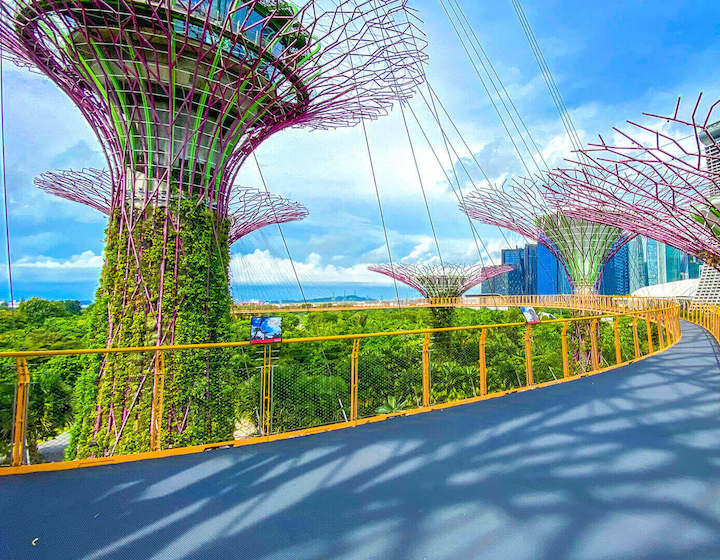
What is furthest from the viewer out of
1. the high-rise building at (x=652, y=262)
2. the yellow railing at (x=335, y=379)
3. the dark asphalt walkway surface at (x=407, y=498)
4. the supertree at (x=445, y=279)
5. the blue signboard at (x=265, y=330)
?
the high-rise building at (x=652, y=262)

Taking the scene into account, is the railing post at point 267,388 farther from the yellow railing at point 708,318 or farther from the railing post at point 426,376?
the yellow railing at point 708,318

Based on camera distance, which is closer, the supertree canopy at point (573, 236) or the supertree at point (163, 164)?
the supertree at point (163, 164)

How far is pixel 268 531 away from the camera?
290 cm

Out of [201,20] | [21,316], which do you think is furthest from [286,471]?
[21,316]

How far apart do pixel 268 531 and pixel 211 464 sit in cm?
146

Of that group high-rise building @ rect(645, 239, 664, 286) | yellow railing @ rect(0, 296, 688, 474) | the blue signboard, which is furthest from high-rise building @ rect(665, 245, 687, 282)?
the blue signboard

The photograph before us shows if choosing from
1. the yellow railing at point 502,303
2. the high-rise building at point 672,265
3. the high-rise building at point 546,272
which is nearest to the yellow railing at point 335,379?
the yellow railing at point 502,303

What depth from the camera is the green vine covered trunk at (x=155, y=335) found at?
9.44 metres

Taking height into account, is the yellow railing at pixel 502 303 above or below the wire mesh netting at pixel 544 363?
above

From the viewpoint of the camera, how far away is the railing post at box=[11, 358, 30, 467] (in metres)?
4.19

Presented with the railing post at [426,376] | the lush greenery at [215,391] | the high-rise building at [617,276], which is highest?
the high-rise building at [617,276]

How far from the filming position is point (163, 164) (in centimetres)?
1061

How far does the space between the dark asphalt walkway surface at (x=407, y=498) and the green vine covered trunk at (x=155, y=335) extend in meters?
5.76

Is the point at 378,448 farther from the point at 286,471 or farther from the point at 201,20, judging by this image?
the point at 201,20
